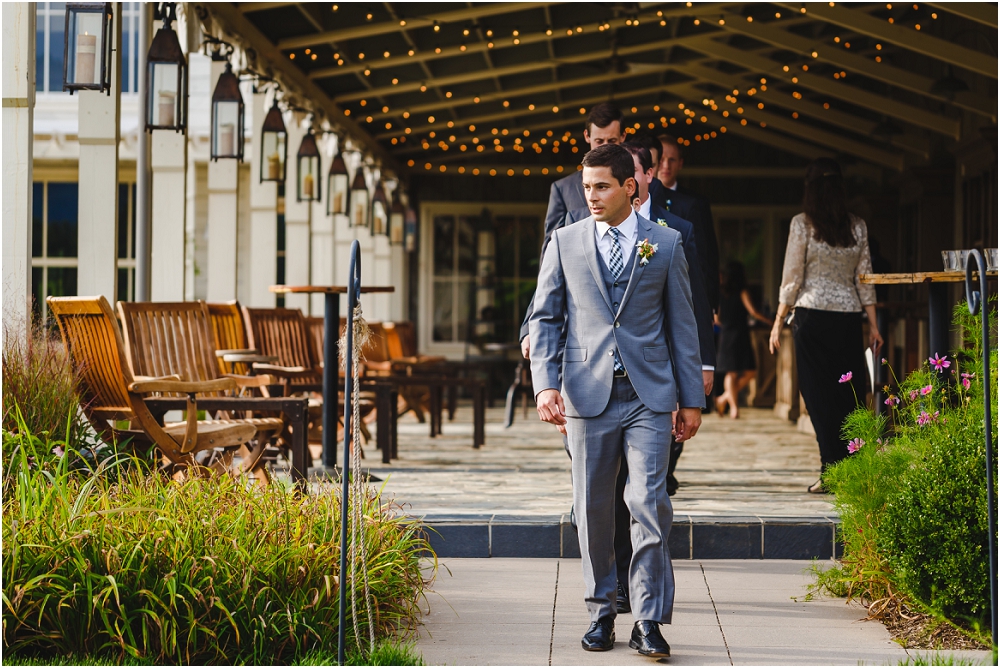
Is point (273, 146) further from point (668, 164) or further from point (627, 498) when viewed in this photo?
point (627, 498)

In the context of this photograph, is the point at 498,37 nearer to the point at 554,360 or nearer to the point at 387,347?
the point at 387,347

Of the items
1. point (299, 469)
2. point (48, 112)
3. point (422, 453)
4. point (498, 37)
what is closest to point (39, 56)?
point (48, 112)

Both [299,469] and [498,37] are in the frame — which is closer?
[299,469]

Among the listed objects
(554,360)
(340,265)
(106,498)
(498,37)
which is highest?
(498,37)

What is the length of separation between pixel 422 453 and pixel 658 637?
14.0 ft

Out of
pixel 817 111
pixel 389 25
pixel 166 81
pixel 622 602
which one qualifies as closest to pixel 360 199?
pixel 389 25

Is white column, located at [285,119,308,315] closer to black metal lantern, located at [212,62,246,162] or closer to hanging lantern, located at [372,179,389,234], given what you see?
hanging lantern, located at [372,179,389,234]

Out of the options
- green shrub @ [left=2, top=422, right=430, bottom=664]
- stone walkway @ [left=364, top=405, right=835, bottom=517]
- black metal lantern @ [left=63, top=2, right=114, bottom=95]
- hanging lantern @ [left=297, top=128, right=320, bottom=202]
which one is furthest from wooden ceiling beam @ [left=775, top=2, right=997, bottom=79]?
green shrub @ [left=2, top=422, right=430, bottom=664]

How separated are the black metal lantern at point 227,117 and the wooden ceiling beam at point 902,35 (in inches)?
167

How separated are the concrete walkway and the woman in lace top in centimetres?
105

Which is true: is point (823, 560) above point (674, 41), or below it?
below

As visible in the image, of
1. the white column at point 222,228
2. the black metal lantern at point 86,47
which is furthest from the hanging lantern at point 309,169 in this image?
the black metal lantern at point 86,47

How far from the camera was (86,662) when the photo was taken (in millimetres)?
2967

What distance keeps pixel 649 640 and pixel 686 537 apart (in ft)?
4.34
